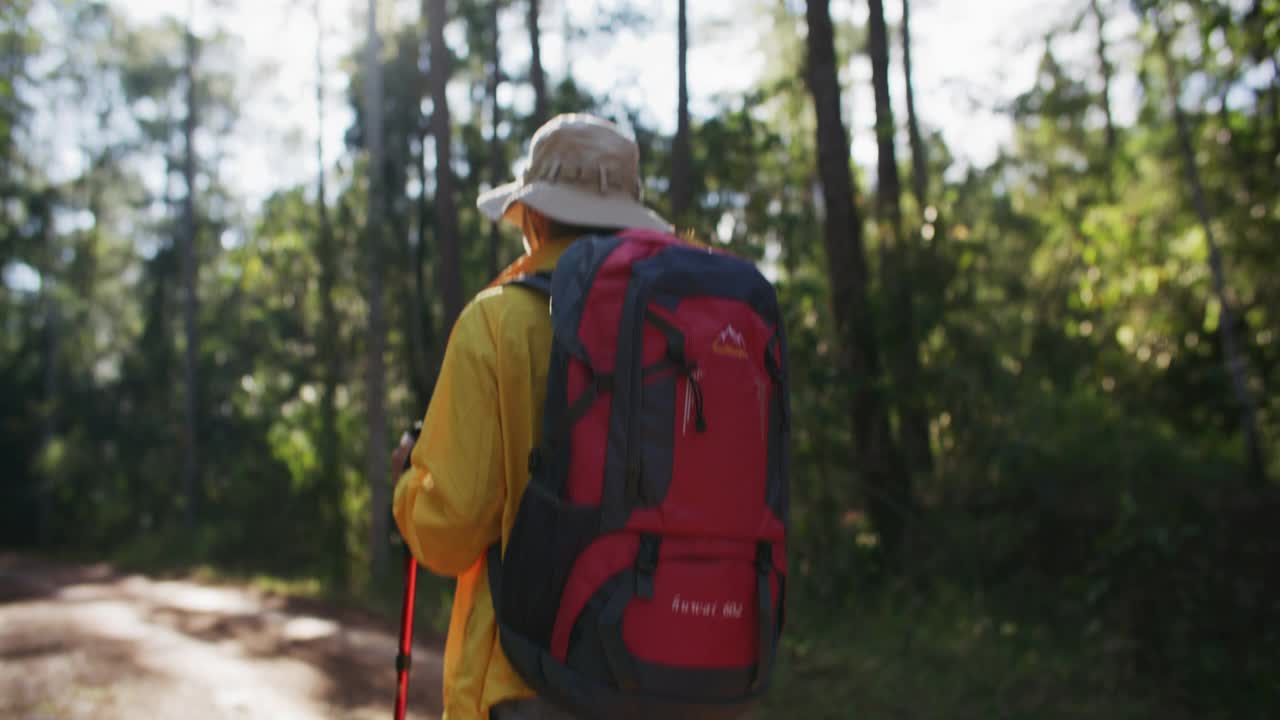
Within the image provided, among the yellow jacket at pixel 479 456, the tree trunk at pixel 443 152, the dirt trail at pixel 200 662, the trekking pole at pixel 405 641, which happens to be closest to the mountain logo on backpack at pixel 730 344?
the yellow jacket at pixel 479 456

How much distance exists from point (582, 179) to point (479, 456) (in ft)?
2.30

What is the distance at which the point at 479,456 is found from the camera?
7.35 feet

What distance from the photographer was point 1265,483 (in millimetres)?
13359

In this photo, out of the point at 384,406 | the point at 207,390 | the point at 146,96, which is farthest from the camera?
the point at 146,96

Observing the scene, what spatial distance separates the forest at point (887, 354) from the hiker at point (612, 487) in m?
0.95

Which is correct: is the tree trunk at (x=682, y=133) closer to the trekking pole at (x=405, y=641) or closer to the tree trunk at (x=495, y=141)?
the tree trunk at (x=495, y=141)

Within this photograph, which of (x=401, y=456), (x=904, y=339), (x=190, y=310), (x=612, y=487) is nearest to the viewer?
(x=612, y=487)

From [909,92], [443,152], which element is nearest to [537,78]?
[443,152]

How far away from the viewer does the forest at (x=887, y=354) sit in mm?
8898

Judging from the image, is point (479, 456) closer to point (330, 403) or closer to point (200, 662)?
point (200, 662)

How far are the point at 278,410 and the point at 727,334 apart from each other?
2079 cm

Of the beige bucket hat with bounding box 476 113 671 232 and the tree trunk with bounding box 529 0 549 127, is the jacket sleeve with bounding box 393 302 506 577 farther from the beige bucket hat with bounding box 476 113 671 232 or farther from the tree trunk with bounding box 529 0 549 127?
the tree trunk with bounding box 529 0 549 127

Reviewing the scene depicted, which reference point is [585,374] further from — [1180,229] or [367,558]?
[1180,229]

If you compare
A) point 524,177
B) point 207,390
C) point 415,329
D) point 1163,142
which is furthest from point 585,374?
point 207,390
